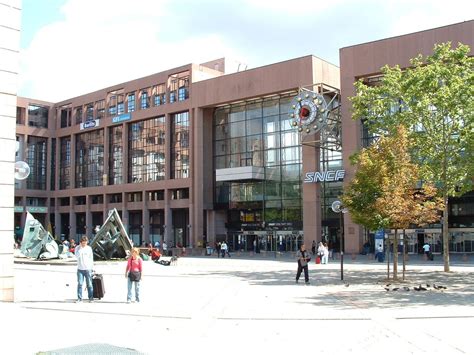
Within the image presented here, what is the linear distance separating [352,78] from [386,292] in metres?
33.3

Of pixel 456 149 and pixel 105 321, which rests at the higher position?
pixel 456 149

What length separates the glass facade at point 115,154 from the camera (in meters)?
75.3

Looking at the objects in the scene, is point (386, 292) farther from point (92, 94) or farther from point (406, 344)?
point (92, 94)

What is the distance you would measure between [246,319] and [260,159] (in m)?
47.2

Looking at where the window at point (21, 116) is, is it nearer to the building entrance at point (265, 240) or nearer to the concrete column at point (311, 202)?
the building entrance at point (265, 240)

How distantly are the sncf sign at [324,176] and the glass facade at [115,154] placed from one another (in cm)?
3158

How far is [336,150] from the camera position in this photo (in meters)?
53.8

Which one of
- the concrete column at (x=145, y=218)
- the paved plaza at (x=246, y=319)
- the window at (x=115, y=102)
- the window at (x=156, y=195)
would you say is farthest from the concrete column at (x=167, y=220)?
the paved plaza at (x=246, y=319)

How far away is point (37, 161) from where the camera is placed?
285 feet

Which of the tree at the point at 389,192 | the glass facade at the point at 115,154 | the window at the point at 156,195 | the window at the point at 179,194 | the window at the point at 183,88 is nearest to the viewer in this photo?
the tree at the point at 389,192

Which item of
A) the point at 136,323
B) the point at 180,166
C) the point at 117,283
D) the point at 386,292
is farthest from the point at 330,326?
the point at 180,166

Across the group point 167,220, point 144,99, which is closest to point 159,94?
point 144,99

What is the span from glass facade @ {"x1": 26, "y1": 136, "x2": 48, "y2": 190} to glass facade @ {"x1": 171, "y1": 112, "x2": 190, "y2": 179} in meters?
29.0

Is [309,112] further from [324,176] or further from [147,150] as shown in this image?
[147,150]
